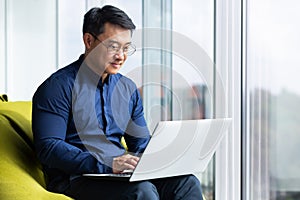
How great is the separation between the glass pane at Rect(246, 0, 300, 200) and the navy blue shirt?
0.70 meters

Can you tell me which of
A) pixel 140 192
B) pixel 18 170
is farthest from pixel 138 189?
pixel 18 170

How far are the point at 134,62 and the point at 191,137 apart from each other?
→ 1278mm

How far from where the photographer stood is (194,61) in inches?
117

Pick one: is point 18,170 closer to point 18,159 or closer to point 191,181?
point 18,159

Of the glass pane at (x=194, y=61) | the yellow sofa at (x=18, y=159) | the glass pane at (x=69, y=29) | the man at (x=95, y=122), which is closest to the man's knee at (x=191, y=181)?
the man at (x=95, y=122)

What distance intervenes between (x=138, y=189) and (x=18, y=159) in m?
0.48

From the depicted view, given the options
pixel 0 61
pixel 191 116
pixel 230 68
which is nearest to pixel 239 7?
pixel 230 68

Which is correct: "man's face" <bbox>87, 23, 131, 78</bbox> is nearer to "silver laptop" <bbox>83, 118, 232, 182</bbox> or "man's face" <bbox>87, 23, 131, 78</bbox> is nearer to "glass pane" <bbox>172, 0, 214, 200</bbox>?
"silver laptop" <bbox>83, 118, 232, 182</bbox>

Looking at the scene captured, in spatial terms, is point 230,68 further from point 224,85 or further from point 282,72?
point 282,72

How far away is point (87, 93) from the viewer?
6.96 feet

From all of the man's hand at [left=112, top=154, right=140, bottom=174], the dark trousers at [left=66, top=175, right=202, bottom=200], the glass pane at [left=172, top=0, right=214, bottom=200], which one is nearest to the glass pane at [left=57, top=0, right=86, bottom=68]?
the glass pane at [left=172, top=0, right=214, bottom=200]

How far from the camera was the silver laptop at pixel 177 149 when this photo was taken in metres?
1.82

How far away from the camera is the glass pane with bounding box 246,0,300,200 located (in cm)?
259

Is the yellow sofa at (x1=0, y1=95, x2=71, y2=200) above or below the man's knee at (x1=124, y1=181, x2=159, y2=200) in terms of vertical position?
above
